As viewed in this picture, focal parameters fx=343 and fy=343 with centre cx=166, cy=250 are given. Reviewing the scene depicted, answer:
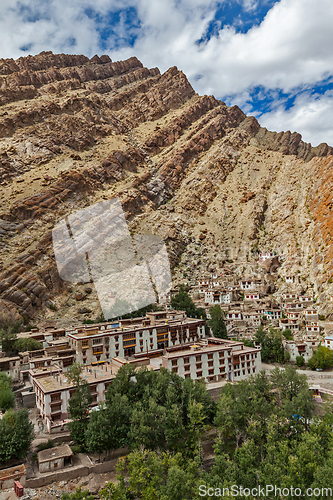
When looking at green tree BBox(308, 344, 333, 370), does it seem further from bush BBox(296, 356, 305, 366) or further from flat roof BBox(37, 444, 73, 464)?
flat roof BBox(37, 444, 73, 464)

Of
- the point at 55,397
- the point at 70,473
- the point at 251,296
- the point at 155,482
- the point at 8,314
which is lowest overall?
the point at 70,473

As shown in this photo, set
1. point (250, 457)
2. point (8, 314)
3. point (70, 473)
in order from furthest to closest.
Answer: point (8, 314), point (70, 473), point (250, 457)

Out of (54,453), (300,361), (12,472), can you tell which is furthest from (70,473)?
(300,361)

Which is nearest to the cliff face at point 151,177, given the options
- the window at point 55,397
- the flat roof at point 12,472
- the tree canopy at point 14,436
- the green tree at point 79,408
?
the window at point 55,397

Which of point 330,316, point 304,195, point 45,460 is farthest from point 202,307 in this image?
point 304,195

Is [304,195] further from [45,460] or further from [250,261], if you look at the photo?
[45,460]

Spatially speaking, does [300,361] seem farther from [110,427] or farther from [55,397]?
[55,397]

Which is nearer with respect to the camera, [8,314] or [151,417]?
[151,417]

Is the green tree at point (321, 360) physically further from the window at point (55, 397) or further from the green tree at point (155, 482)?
the window at point (55, 397)
